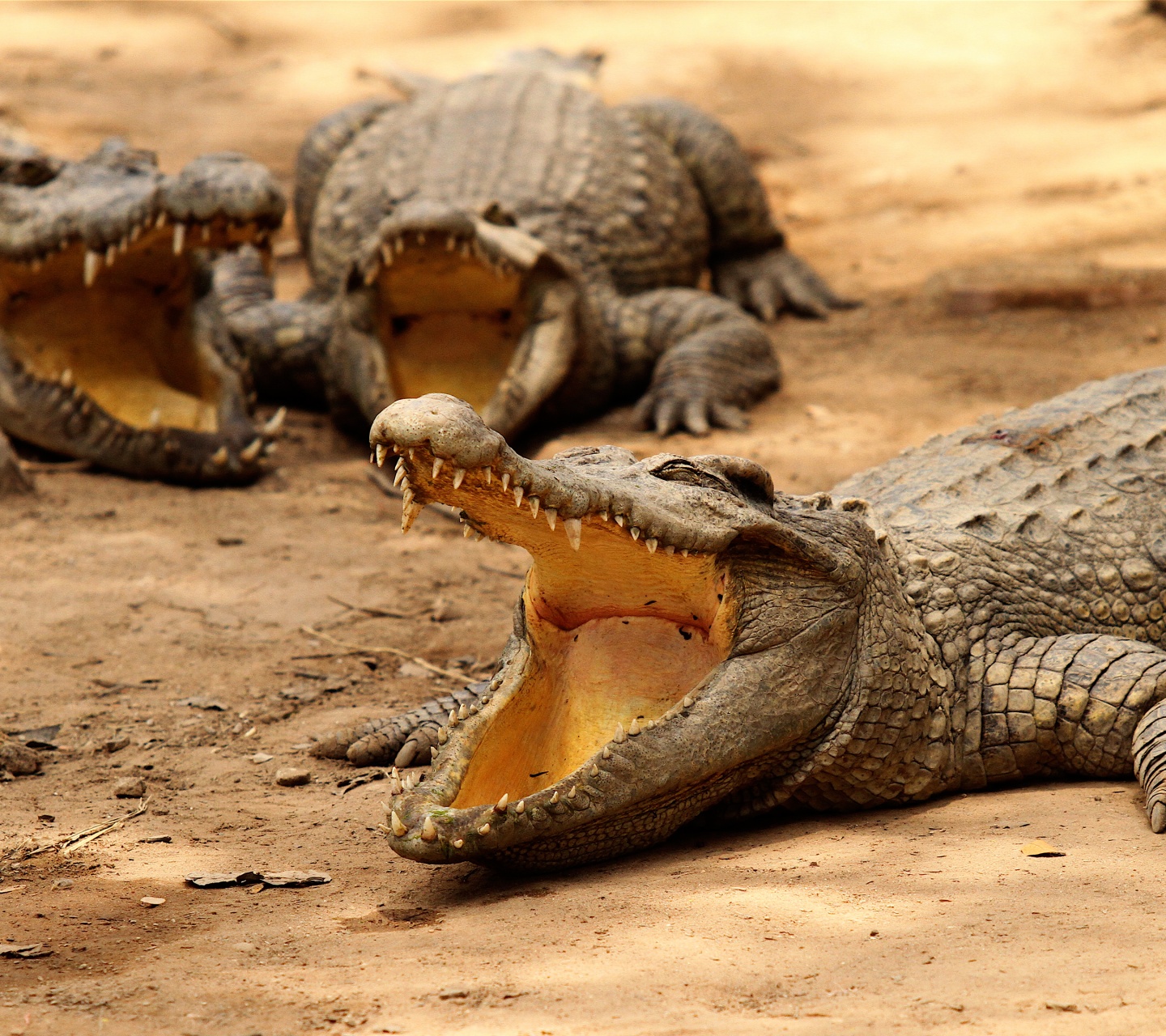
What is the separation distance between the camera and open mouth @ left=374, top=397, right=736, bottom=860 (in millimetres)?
2525

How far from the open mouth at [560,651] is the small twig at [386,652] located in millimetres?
1216

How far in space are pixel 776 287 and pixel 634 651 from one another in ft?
19.9

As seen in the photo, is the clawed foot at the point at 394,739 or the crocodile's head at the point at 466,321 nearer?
the clawed foot at the point at 394,739

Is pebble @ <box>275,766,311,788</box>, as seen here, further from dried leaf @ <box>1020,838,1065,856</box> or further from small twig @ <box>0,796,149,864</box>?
dried leaf @ <box>1020,838,1065,856</box>

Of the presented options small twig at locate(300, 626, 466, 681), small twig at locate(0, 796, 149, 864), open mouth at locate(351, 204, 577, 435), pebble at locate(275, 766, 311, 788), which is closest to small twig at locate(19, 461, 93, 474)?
open mouth at locate(351, 204, 577, 435)

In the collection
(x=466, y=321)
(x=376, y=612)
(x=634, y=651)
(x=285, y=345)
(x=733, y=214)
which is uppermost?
(x=733, y=214)

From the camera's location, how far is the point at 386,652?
444 centimetres

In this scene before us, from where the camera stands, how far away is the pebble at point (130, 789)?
3280 millimetres

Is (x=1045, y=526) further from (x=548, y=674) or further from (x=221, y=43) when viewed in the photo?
(x=221, y=43)

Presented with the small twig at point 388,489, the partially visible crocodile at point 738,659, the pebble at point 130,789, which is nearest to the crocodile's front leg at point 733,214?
the small twig at point 388,489

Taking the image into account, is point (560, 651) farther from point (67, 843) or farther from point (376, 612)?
point (376, 612)

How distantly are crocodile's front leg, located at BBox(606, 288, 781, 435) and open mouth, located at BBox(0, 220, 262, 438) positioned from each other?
2120 millimetres

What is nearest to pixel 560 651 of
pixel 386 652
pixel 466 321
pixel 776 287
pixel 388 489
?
pixel 386 652

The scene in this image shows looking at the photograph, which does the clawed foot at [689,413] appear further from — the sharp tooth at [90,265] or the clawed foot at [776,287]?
the sharp tooth at [90,265]
